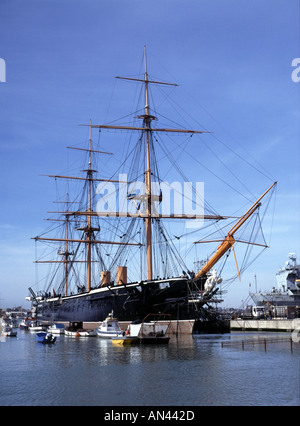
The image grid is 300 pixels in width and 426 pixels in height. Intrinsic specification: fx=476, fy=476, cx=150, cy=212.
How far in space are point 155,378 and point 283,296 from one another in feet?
230

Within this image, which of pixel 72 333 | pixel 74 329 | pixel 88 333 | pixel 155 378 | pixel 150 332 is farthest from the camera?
pixel 74 329

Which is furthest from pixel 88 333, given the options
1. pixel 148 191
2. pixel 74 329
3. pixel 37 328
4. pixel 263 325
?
pixel 37 328

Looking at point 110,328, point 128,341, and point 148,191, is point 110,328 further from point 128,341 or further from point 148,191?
point 148,191

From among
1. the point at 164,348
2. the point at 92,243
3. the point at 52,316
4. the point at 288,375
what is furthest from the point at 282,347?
the point at 52,316

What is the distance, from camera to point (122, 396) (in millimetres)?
23844

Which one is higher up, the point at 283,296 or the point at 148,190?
the point at 148,190

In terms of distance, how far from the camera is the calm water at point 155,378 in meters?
23.4

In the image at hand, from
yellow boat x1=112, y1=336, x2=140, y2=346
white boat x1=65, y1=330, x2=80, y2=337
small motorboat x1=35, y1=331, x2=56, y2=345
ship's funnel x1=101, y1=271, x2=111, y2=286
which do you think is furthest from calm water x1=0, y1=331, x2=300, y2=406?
ship's funnel x1=101, y1=271, x2=111, y2=286

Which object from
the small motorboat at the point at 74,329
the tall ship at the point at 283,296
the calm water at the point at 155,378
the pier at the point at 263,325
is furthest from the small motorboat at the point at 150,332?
the tall ship at the point at 283,296

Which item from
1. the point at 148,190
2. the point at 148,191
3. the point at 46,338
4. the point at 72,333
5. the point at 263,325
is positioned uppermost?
the point at 148,190

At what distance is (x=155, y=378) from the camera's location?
28.8 metres

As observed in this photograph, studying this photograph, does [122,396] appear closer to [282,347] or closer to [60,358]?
[60,358]

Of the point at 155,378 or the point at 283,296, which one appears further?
the point at 283,296
